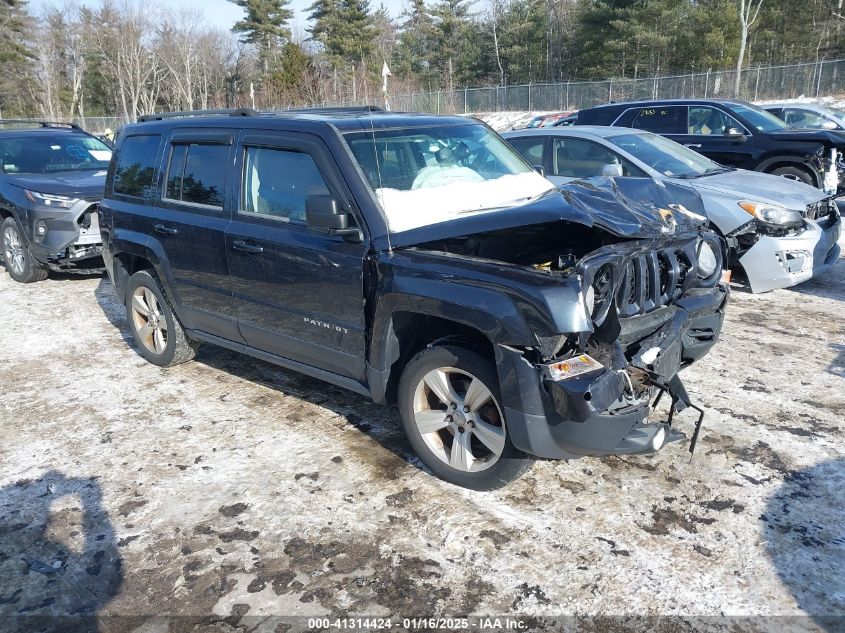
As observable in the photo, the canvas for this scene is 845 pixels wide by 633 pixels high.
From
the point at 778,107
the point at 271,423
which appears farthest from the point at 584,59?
the point at 271,423

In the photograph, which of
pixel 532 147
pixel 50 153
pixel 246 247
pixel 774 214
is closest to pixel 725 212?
pixel 774 214

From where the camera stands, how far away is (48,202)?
7977 mm

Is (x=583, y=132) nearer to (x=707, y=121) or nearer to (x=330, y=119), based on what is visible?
(x=707, y=121)

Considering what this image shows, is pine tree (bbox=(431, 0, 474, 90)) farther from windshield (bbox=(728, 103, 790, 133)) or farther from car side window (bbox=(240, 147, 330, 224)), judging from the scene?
car side window (bbox=(240, 147, 330, 224))

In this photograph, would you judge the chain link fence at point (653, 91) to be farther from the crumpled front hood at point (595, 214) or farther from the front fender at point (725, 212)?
the crumpled front hood at point (595, 214)

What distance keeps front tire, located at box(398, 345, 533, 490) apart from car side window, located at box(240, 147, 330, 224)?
4.06 feet

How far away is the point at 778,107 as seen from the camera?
1408 centimetres

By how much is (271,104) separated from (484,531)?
4009cm

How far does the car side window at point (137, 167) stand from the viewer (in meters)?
5.14

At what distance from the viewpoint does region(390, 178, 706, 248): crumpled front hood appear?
10.6ft

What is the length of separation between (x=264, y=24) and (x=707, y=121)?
55.8m

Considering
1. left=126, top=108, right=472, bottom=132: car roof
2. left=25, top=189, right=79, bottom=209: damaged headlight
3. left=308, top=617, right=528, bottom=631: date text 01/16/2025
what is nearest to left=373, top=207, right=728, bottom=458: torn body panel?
left=308, top=617, right=528, bottom=631: date text 01/16/2025

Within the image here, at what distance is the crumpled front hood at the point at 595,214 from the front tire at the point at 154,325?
2.61 meters

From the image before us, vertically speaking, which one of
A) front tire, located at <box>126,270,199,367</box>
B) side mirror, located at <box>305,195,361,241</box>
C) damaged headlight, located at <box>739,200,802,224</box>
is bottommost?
front tire, located at <box>126,270,199,367</box>
